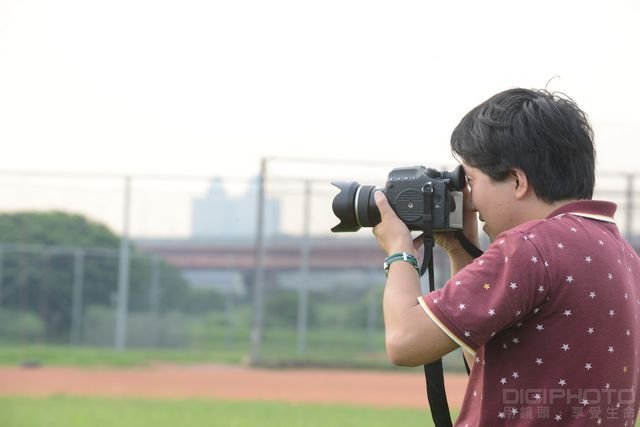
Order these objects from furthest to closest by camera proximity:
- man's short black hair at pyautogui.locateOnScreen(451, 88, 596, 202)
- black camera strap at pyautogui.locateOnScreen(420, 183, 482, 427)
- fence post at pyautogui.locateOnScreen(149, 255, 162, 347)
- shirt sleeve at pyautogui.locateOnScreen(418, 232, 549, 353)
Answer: fence post at pyautogui.locateOnScreen(149, 255, 162, 347), black camera strap at pyautogui.locateOnScreen(420, 183, 482, 427), man's short black hair at pyautogui.locateOnScreen(451, 88, 596, 202), shirt sleeve at pyautogui.locateOnScreen(418, 232, 549, 353)

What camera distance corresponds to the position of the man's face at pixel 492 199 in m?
1.59

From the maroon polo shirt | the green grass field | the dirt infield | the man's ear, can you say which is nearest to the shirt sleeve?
the maroon polo shirt

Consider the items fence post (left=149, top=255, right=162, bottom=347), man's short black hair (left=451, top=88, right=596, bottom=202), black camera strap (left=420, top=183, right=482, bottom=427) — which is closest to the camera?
man's short black hair (left=451, top=88, right=596, bottom=202)

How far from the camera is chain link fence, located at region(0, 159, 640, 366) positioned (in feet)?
47.2

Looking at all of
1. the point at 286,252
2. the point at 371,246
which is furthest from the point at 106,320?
the point at 371,246

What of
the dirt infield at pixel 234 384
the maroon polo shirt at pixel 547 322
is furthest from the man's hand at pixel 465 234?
the dirt infield at pixel 234 384

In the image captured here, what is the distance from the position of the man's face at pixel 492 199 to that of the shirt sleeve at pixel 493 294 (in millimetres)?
126

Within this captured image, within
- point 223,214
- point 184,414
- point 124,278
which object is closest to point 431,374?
point 184,414

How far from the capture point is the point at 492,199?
1611mm

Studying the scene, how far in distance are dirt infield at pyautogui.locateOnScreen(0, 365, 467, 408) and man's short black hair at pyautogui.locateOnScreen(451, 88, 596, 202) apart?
7.68 m

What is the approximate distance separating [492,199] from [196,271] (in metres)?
14.6

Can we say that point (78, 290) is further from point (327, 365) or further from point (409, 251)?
point (409, 251)

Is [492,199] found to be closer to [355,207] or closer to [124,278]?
[355,207]

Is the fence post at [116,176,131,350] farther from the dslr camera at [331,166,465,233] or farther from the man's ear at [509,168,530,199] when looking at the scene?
the man's ear at [509,168,530,199]
